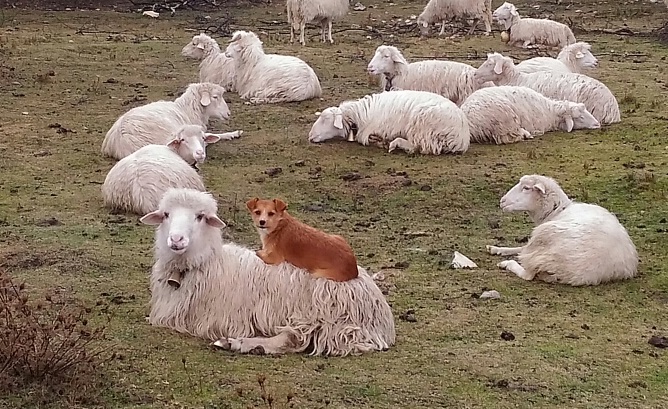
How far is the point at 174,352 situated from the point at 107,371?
17.3 inches

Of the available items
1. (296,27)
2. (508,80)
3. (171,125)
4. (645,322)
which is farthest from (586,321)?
(296,27)

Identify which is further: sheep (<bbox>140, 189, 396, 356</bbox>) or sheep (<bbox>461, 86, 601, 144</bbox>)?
sheep (<bbox>461, 86, 601, 144</bbox>)

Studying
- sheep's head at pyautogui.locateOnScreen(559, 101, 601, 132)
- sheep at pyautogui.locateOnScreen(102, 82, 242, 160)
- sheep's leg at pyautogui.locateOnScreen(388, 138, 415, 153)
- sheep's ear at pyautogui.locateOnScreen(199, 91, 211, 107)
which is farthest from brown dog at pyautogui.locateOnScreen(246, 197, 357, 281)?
sheep's head at pyautogui.locateOnScreen(559, 101, 601, 132)

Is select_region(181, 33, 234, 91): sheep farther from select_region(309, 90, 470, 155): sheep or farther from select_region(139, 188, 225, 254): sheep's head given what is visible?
select_region(139, 188, 225, 254): sheep's head

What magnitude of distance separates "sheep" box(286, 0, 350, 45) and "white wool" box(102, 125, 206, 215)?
9.04m

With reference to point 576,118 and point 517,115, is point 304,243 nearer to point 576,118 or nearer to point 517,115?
point 517,115

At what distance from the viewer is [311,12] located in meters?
16.7

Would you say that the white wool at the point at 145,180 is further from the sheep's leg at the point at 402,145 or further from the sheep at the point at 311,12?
the sheep at the point at 311,12

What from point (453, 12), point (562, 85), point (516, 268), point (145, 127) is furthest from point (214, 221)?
point (453, 12)

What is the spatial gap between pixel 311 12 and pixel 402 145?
7515 millimetres

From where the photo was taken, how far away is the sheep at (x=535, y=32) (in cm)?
1675

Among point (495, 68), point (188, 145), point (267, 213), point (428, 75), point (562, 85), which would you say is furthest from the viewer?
point (428, 75)

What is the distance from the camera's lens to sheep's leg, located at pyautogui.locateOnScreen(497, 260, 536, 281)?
21.0 ft

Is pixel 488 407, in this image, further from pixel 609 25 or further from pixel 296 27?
pixel 609 25
